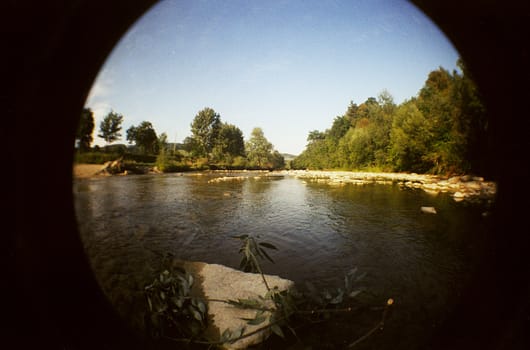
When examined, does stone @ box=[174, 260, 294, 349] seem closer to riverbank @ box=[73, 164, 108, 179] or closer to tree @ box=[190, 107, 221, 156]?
riverbank @ box=[73, 164, 108, 179]

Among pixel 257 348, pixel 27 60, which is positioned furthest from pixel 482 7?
pixel 257 348

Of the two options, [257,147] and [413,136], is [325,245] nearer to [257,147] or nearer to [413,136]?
[413,136]

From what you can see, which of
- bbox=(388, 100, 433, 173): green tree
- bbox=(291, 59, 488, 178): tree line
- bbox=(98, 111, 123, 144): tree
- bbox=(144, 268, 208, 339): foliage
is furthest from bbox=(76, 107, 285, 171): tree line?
bbox=(388, 100, 433, 173): green tree

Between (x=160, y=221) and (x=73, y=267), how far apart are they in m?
6.33

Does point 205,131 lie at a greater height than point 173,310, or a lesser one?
greater

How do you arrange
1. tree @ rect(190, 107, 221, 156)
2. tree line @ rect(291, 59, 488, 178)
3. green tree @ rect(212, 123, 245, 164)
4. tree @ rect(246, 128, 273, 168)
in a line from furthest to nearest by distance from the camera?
tree @ rect(246, 128, 273, 168)
green tree @ rect(212, 123, 245, 164)
tree @ rect(190, 107, 221, 156)
tree line @ rect(291, 59, 488, 178)

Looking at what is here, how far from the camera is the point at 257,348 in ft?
5.76

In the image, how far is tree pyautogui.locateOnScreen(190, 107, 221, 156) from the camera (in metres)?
7.73

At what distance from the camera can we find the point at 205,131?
836cm

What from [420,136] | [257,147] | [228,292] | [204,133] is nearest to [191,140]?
[204,133]

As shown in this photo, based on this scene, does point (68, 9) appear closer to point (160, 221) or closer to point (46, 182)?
point (46, 182)

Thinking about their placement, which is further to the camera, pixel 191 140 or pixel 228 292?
pixel 191 140

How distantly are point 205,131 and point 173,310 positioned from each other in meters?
7.51

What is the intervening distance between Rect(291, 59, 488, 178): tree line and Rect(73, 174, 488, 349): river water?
3.14ft
